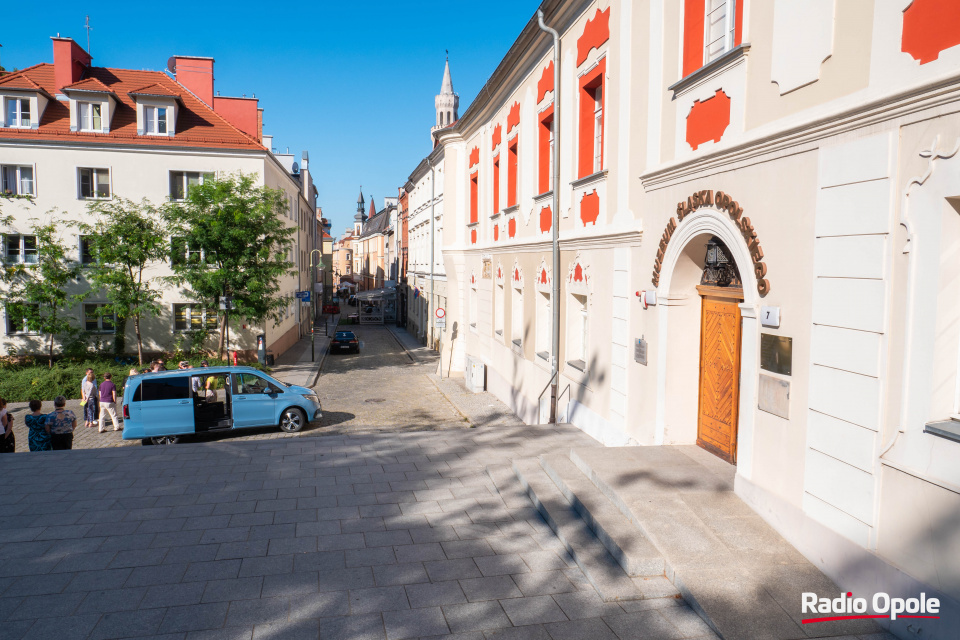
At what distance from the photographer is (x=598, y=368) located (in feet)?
34.2

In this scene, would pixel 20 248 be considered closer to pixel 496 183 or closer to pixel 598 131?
pixel 496 183

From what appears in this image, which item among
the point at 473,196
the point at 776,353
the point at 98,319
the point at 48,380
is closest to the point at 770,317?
the point at 776,353

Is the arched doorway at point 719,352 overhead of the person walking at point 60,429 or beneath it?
overhead

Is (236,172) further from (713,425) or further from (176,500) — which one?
(713,425)

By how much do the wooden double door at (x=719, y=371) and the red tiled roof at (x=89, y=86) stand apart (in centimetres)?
2623

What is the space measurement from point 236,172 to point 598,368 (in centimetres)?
2053

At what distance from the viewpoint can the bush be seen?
19.4 meters

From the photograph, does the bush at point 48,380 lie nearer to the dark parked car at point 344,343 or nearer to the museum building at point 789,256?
the dark parked car at point 344,343

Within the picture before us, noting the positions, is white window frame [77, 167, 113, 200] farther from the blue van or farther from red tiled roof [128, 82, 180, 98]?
the blue van

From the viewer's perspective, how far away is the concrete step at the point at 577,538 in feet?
16.3

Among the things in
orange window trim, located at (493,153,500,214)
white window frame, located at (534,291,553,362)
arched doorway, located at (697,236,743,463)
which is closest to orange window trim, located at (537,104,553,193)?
white window frame, located at (534,291,553,362)

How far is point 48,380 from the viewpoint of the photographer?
1984cm

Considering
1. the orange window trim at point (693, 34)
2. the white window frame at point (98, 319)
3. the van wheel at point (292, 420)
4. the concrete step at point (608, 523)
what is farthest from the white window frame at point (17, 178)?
the orange window trim at point (693, 34)

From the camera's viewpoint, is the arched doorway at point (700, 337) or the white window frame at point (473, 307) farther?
the white window frame at point (473, 307)
